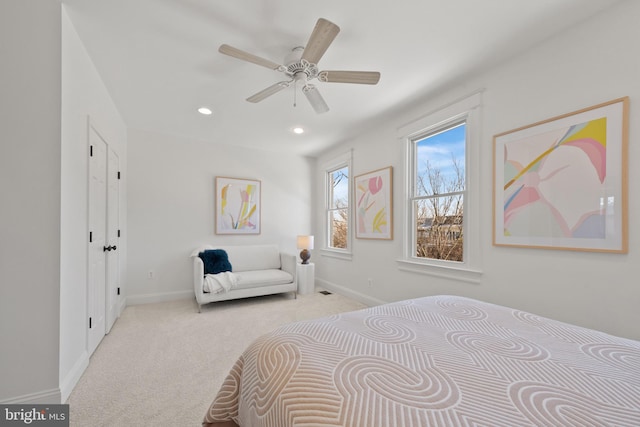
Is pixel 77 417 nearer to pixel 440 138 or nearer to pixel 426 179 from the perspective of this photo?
pixel 426 179

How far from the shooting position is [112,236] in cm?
289

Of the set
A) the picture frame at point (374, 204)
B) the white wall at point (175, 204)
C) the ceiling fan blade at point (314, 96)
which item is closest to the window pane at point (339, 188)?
the picture frame at point (374, 204)

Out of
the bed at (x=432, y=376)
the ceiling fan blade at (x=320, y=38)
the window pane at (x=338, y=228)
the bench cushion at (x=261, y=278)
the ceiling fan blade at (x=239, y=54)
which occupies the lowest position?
the bench cushion at (x=261, y=278)

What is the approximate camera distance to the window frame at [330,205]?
4156 mm

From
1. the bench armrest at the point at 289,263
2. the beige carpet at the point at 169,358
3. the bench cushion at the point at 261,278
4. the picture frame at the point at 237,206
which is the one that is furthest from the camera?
the picture frame at the point at 237,206

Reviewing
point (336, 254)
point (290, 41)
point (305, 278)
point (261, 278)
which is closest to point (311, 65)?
point (290, 41)

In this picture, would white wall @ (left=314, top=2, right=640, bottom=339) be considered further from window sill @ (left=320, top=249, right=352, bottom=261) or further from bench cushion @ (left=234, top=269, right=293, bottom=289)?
bench cushion @ (left=234, top=269, right=293, bottom=289)

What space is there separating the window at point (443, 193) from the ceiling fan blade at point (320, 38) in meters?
1.55

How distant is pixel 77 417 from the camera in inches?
60.2

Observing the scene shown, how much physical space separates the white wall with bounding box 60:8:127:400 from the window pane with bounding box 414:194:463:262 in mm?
3109

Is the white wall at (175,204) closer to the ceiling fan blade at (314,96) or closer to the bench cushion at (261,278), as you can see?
the bench cushion at (261,278)

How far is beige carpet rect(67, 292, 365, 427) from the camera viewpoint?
1601 millimetres

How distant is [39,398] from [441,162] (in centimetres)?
363

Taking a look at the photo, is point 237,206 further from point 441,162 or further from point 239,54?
point 441,162
